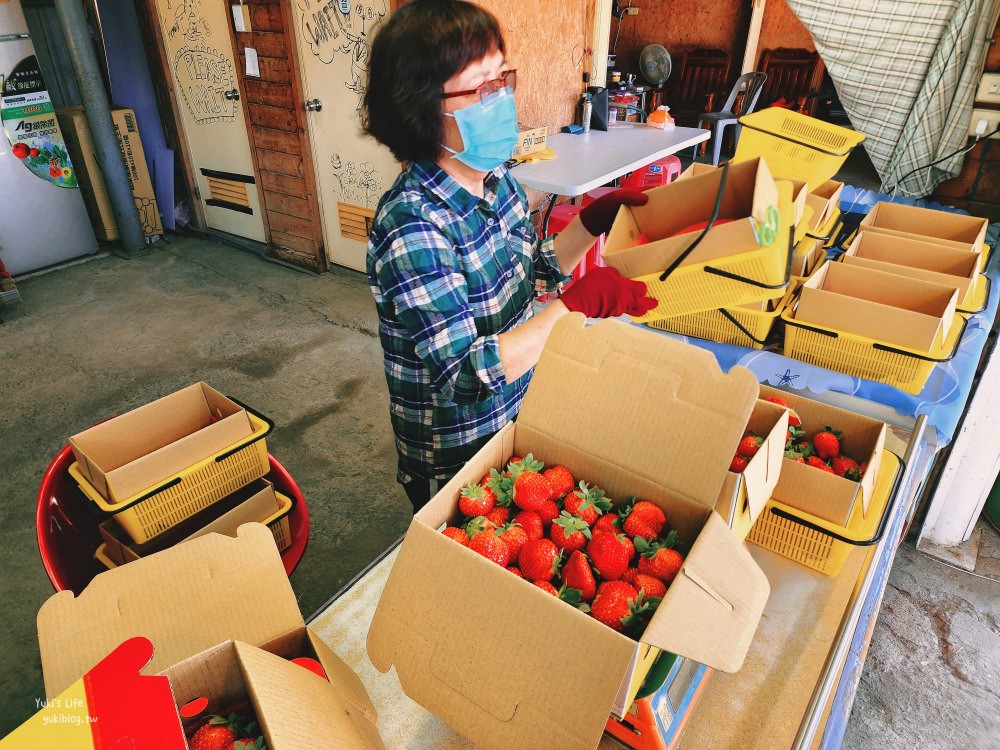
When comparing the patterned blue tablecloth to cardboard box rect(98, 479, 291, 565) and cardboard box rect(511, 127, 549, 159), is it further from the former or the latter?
cardboard box rect(511, 127, 549, 159)

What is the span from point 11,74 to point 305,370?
2.91 meters

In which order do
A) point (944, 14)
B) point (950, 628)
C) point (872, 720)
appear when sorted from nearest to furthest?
point (872, 720)
point (950, 628)
point (944, 14)

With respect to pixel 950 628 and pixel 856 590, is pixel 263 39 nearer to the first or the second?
pixel 856 590

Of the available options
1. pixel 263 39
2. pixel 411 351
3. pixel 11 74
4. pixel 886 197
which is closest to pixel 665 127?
pixel 886 197

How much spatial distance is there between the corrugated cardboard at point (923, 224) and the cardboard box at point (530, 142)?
1.66 meters

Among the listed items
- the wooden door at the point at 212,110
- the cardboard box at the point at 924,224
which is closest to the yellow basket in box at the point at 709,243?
the cardboard box at the point at 924,224

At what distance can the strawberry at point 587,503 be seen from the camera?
3.15ft

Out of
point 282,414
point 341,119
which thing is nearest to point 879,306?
point 282,414

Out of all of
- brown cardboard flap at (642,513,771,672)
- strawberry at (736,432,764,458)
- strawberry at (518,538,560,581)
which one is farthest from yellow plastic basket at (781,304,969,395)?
strawberry at (518,538,560,581)

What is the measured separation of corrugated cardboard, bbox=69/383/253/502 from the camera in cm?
130

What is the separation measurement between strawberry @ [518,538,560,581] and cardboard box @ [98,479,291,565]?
702 millimetres

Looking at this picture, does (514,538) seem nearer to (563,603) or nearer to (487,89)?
(563,603)

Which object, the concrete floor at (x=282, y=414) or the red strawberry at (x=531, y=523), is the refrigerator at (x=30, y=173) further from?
the red strawberry at (x=531, y=523)

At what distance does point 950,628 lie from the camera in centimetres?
209
